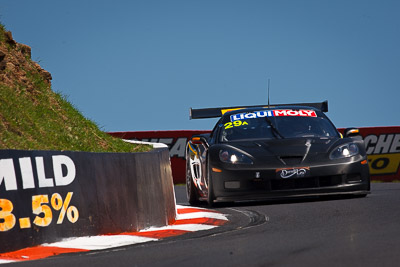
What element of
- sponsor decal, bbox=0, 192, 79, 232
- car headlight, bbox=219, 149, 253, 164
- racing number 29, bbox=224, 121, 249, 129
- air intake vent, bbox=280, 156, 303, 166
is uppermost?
racing number 29, bbox=224, 121, 249, 129

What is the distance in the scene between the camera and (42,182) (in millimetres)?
7238

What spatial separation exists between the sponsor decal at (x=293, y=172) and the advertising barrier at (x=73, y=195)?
1.49m

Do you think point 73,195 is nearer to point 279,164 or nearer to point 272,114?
point 279,164

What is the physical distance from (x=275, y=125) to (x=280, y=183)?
1297 mm

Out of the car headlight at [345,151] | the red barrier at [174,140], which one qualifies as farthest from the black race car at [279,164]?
the red barrier at [174,140]

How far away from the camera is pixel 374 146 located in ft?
72.7

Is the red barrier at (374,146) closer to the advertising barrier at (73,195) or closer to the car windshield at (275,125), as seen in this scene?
the car windshield at (275,125)

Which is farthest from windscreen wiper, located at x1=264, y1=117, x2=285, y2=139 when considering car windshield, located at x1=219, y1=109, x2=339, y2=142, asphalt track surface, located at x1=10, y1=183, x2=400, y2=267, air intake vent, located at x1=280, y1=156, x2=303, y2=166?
asphalt track surface, located at x1=10, y1=183, x2=400, y2=267

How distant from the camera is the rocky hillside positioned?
1008 centimetres

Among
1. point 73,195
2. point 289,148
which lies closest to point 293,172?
point 289,148

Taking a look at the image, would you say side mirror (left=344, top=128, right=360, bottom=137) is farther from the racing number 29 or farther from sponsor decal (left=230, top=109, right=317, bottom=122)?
the racing number 29

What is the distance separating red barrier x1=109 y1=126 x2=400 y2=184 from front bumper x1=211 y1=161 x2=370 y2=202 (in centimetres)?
1218

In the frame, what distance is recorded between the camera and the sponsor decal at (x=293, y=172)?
970 cm

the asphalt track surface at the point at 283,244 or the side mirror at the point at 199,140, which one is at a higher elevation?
the side mirror at the point at 199,140
